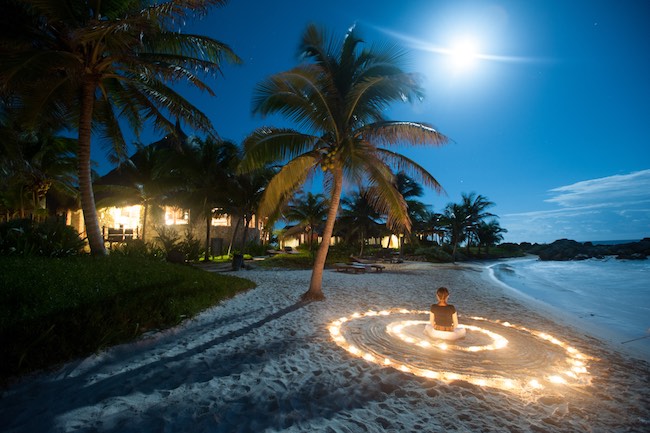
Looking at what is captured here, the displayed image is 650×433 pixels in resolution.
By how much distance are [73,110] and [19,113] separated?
2216 mm

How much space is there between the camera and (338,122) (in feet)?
27.7

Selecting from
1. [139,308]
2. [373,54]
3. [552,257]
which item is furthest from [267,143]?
[552,257]

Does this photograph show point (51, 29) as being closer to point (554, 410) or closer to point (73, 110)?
point (73, 110)

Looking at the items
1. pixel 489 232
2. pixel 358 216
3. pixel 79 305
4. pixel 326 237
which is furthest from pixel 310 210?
pixel 489 232

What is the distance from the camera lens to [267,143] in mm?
8359

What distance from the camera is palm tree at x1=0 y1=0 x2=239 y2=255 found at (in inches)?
269

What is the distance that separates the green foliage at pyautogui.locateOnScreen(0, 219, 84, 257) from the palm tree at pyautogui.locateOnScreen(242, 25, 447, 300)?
5.38m

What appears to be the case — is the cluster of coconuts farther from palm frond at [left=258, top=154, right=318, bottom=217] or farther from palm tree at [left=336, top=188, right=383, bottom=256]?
palm tree at [left=336, top=188, right=383, bottom=256]

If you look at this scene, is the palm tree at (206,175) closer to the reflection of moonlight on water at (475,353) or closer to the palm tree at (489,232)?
the reflection of moonlight on water at (475,353)

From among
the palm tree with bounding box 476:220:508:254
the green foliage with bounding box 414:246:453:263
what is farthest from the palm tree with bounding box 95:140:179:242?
the palm tree with bounding box 476:220:508:254

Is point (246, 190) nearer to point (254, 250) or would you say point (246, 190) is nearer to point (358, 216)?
point (254, 250)

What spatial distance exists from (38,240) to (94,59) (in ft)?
16.6

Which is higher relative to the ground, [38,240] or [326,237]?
[326,237]

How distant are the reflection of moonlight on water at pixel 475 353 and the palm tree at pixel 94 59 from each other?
769cm
